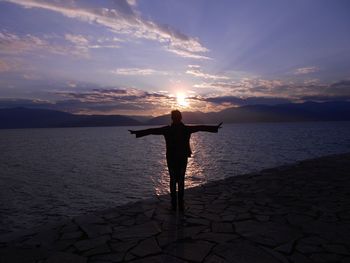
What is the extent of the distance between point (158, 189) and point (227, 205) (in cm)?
950

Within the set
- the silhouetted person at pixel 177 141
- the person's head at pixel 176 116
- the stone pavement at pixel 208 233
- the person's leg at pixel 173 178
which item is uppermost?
the person's head at pixel 176 116

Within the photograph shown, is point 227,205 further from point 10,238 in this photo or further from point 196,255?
point 10,238

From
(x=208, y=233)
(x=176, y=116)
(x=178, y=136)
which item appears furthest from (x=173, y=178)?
(x=208, y=233)

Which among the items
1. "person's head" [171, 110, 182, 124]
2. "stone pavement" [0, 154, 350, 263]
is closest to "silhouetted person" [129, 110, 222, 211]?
"person's head" [171, 110, 182, 124]

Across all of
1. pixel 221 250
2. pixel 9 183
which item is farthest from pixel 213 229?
pixel 9 183

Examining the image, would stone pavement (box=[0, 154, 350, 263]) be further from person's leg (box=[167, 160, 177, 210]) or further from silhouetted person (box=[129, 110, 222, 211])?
silhouetted person (box=[129, 110, 222, 211])

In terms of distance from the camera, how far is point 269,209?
7.97 metres

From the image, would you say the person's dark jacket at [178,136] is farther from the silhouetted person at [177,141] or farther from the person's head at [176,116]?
the person's head at [176,116]

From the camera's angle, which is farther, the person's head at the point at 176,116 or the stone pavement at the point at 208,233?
the person's head at the point at 176,116

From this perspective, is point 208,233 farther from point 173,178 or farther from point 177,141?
point 177,141

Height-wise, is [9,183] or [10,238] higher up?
[10,238]

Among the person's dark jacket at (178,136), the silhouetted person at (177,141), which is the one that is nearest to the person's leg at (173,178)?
the silhouetted person at (177,141)

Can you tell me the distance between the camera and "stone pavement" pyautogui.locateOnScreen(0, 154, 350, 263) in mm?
5227

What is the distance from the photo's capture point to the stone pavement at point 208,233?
17.1ft
